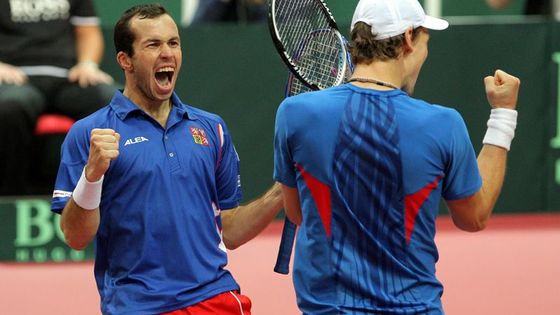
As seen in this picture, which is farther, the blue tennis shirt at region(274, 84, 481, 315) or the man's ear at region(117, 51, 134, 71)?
the man's ear at region(117, 51, 134, 71)

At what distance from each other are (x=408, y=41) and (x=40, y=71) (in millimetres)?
4839

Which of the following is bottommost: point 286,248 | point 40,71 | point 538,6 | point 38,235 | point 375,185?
point 38,235

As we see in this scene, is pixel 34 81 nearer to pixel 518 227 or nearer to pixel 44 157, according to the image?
pixel 44 157

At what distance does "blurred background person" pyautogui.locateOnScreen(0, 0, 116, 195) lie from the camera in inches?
310

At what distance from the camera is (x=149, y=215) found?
418 centimetres

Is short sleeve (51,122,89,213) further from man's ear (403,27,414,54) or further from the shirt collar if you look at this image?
man's ear (403,27,414,54)

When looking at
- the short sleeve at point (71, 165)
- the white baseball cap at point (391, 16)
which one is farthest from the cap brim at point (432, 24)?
the short sleeve at point (71, 165)

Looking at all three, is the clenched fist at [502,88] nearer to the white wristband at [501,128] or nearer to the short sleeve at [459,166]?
Result: the white wristband at [501,128]

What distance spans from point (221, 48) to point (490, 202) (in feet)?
16.6

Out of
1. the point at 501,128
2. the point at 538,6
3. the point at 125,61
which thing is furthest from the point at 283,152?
the point at 538,6

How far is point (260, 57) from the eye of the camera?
8.61 metres

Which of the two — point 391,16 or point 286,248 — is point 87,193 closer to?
point 286,248

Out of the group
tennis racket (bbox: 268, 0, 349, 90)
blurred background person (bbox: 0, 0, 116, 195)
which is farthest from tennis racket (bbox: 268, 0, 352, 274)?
blurred background person (bbox: 0, 0, 116, 195)

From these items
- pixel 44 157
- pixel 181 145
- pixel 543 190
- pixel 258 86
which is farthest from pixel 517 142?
pixel 181 145
